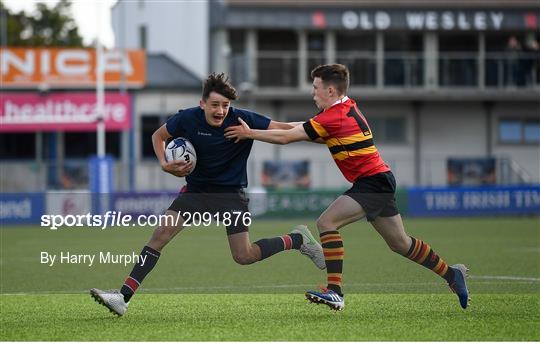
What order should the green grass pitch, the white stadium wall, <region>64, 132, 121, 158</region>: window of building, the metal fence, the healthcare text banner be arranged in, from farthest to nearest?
the white stadium wall < <region>64, 132, 121, 158</region>: window of building < the healthcare text banner < the metal fence < the green grass pitch

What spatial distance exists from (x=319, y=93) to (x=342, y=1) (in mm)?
28492

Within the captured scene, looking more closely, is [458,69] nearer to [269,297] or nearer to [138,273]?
[269,297]

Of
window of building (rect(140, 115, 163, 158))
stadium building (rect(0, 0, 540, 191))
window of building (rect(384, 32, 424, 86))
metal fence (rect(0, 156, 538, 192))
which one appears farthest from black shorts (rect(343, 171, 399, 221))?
window of building (rect(384, 32, 424, 86))

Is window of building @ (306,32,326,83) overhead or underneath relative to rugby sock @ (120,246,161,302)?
overhead

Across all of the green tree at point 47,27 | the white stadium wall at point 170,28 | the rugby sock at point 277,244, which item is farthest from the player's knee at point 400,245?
the green tree at point 47,27

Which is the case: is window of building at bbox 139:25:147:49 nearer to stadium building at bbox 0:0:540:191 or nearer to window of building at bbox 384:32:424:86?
stadium building at bbox 0:0:540:191

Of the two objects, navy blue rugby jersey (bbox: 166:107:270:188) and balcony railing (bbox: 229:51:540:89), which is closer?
navy blue rugby jersey (bbox: 166:107:270:188)

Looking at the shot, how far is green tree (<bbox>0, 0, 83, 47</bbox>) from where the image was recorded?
5013 centimetres

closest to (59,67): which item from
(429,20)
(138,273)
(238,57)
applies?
(238,57)

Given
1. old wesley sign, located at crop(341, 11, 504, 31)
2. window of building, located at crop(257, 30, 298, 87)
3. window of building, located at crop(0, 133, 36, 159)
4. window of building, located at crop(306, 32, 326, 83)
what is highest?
old wesley sign, located at crop(341, 11, 504, 31)

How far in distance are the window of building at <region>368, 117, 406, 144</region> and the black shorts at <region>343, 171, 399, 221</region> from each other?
2844 centimetres

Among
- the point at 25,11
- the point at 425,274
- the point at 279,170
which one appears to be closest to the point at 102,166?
the point at 279,170

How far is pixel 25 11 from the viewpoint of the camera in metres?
50.9

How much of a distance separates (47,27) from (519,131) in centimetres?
2340
